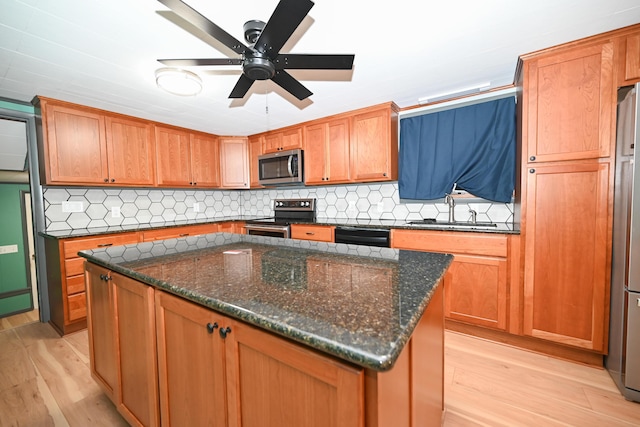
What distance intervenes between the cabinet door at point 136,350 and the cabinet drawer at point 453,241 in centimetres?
208

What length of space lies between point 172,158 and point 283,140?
1496mm

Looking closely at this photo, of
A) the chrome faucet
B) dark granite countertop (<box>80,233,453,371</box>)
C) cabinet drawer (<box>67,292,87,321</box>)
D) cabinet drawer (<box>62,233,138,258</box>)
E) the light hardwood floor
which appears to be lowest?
the light hardwood floor

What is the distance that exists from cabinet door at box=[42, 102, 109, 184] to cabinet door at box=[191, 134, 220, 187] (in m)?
1.04

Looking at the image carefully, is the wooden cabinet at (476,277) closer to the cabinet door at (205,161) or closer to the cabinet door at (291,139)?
the cabinet door at (291,139)

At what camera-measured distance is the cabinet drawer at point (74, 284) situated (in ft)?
7.80

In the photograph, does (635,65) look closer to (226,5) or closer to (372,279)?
(372,279)

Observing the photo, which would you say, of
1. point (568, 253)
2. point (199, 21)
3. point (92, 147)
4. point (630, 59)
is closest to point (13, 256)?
point (92, 147)

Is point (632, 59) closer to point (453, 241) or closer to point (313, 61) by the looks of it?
point (453, 241)

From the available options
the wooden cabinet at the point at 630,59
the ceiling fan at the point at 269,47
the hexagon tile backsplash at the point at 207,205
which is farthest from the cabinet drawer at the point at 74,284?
the wooden cabinet at the point at 630,59

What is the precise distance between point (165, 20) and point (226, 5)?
409 millimetres

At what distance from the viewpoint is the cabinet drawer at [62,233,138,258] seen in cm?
237

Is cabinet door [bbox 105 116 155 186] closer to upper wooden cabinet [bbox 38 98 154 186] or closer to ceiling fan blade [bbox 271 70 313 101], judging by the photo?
upper wooden cabinet [bbox 38 98 154 186]

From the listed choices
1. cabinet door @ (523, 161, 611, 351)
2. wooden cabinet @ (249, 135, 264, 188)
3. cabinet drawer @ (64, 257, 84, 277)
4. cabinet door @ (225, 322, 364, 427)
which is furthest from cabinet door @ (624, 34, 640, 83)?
cabinet drawer @ (64, 257, 84, 277)

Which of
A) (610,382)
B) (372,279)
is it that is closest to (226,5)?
(372,279)
